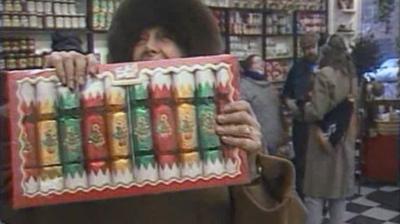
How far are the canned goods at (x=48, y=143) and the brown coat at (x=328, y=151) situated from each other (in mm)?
2552

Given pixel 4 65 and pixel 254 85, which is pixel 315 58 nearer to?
pixel 254 85

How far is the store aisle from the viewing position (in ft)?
13.5

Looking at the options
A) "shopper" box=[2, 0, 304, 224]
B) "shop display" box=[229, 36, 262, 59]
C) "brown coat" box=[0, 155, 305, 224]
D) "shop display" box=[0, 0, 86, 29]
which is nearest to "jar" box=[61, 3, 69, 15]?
"shop display" box=[0, 0, 86, 29]

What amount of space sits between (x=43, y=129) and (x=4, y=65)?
2.41 metres

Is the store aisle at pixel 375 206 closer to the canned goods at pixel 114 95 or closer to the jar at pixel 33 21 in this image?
the jar at pixel 33 21

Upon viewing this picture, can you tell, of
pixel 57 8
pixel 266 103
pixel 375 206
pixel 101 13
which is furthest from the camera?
pixel 375 206

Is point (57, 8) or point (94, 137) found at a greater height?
point (57, 8)

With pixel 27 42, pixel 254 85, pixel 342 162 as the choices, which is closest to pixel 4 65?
pixel 27 42

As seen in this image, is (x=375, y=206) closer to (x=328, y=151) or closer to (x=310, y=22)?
(x=328, y=151)

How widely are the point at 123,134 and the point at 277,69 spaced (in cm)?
489

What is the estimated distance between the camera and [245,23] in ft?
17.4

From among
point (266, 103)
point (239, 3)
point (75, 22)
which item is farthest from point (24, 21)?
point (239, 3)

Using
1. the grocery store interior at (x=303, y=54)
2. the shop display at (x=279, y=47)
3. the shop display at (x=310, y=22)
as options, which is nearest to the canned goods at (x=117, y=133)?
the grocery store interior at (x=303, y=54)

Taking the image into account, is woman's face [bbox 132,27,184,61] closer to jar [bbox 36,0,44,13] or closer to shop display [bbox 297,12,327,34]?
jar [bbox 36,0,44,13]
